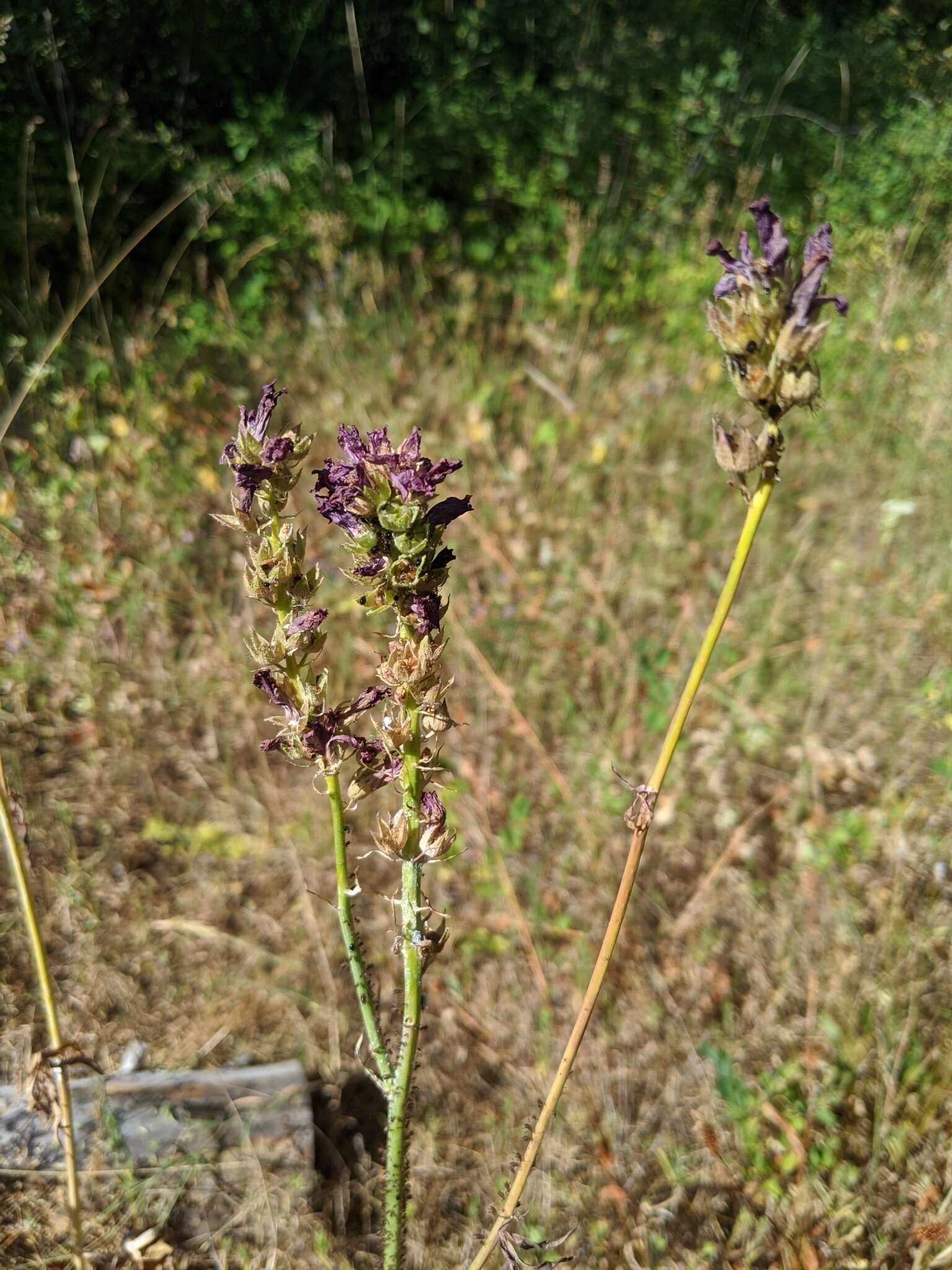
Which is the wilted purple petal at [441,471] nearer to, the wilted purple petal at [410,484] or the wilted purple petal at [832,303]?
the wilted purple petal at [410,484]

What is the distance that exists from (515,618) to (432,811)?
180 centimetres

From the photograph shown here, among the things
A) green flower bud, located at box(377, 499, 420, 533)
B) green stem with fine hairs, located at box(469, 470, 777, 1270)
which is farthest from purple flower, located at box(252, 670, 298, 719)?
green stem with fine hairs, located at box(469, 470, 777, 1270)

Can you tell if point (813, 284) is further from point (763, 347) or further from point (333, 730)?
point (333, 730)

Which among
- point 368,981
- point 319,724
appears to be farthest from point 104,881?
point 319,724

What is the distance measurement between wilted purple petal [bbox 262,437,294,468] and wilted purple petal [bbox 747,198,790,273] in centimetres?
45

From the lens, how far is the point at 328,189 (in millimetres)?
4074

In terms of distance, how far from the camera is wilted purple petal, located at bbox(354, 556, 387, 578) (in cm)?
78

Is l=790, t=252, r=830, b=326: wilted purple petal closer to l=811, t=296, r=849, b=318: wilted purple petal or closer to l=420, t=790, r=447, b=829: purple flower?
l=811, t=296, r=849, b=318: wilted purple petal

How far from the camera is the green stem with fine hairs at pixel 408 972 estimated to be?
0.87 metres

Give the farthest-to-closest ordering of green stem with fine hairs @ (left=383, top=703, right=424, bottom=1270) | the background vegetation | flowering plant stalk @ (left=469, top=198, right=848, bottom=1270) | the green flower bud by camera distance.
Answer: the background vegetation
green stem with fine hairs @ (left=383, top=703, right=424, bottom=1270)
the green flower bud
flowering plant stalk @ (left=469, top=198, right=848, bottom=1270)

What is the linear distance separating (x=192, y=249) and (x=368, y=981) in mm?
4039

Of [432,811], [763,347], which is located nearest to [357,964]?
[432,811]

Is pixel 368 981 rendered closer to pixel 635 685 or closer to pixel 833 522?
pixel 635 685

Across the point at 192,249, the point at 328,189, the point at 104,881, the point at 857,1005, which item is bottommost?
the point at 104,881
